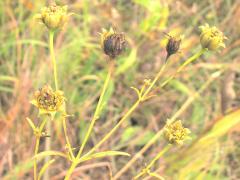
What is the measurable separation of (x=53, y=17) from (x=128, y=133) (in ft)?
2.90

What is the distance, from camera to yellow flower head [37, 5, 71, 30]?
3.04 feet

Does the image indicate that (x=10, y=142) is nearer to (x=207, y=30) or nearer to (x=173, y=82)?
(x=173, y=82)

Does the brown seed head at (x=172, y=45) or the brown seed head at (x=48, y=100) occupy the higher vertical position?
the brown seed head at (x=172, y=45)

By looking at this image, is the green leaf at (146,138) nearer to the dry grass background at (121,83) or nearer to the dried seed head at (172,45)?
the dry grass background at (121,83)

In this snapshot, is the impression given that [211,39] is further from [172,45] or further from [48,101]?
[48,101]

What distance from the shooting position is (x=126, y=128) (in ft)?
5.80

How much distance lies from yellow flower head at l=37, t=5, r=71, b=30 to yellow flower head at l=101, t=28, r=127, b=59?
98 mm

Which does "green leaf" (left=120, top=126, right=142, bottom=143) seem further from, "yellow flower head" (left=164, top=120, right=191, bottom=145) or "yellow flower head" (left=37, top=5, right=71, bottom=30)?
"yellow flower head" (left=37, top=5, right=71, bottom=30)

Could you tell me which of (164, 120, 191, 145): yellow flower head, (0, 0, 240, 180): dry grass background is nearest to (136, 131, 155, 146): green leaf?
(0, 0, 240, 180): dry grass background

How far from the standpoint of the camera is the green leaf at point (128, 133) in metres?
1.72

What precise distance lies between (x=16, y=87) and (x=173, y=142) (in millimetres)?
863

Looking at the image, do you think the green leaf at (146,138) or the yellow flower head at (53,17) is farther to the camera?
the green leaf at (146,138)

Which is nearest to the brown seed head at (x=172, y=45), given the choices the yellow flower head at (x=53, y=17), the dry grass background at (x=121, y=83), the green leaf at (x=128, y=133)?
the yellow flower head at (x=53, y=17)

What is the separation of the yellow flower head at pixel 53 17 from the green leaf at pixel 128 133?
850mm
